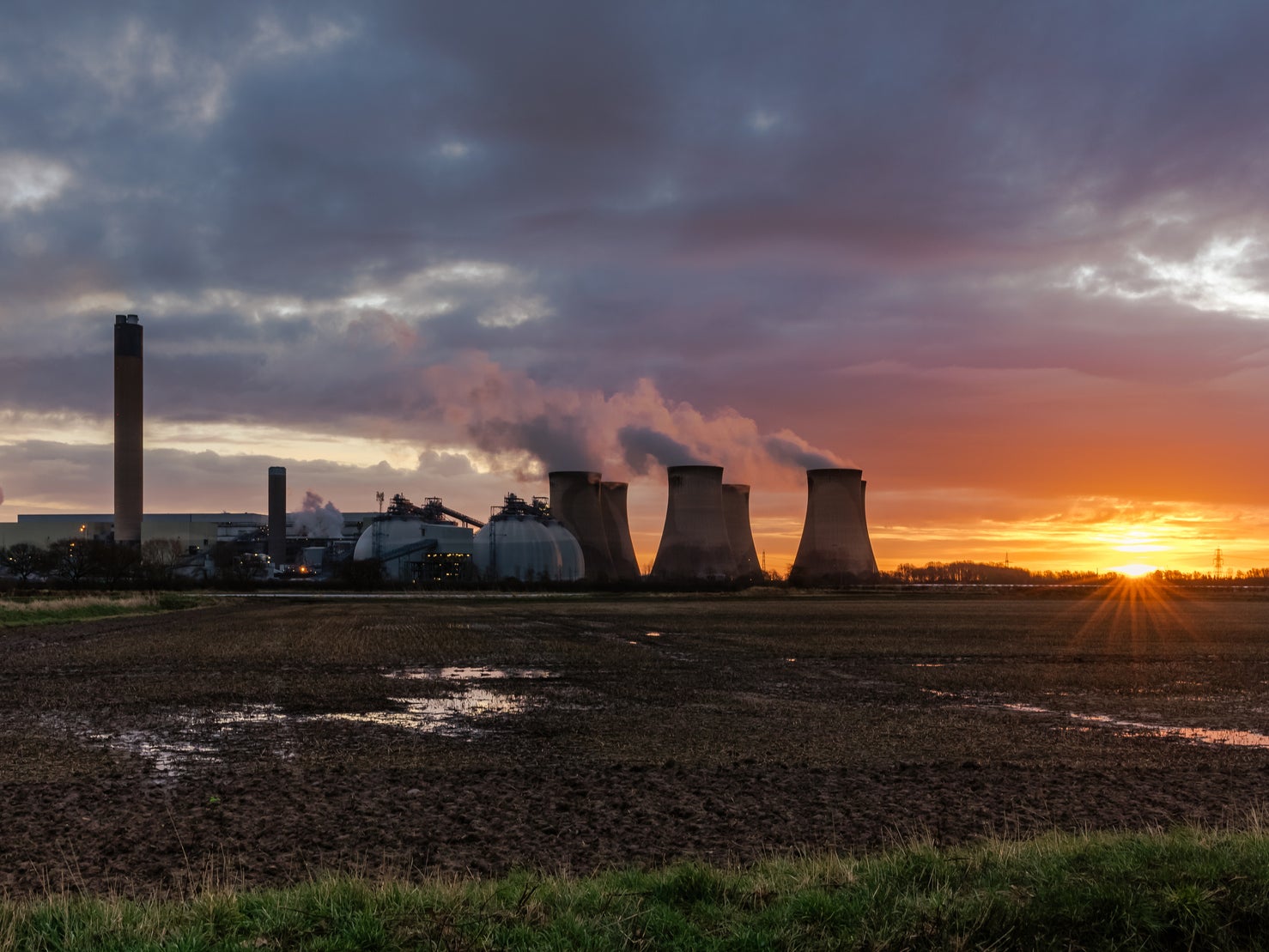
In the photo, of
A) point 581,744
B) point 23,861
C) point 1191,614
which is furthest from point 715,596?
→ point 23,861

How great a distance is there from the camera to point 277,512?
11425 centimetres

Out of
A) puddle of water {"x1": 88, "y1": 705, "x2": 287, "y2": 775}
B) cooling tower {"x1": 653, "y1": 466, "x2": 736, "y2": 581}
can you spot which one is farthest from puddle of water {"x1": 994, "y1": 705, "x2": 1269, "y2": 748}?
cooling tower {"x1": 653, "y1": 466, "x2": 736, "y2": 581}

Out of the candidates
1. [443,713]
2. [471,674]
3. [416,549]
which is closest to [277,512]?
[416,549]

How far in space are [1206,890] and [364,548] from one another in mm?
100845

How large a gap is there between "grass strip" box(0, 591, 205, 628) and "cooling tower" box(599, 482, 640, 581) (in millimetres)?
52469

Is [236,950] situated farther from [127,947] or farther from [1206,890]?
[1206,890]

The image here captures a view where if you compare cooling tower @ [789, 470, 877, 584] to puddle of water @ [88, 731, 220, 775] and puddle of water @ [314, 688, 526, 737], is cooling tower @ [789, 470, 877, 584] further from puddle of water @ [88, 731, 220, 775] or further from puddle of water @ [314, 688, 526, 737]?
puddle of water @ [88, 731, 220, 775]

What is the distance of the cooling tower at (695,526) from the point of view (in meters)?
85.4

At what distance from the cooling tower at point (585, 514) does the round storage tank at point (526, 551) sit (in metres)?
1.65

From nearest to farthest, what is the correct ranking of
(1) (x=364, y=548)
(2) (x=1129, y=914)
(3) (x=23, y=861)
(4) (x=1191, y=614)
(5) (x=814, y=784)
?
(2) (x=1129, y=914), (3) (x=23, y=861), (5) (x=814, y=784), (4) (x=1191, y=614), (1) (x=364, y=548)

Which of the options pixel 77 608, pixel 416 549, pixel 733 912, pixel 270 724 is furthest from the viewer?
pixel 416 549

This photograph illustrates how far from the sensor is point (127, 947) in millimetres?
5250

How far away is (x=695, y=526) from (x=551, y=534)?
18431 millimetres

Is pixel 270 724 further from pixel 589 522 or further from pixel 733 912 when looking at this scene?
pixel 589 522
